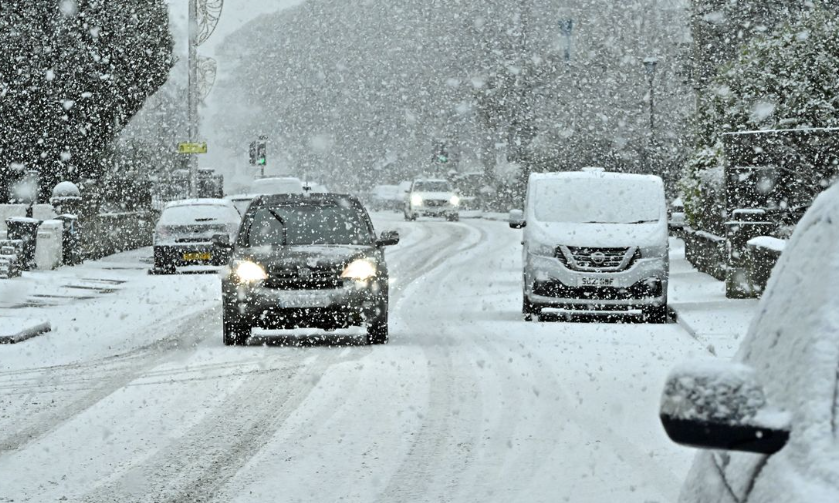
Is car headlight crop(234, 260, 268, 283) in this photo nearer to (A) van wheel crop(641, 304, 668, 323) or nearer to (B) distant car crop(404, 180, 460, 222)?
(A) van wheel crop(641, 304, 668, 323)

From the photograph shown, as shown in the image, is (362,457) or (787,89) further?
(787,89)

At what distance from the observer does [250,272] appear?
14023mm

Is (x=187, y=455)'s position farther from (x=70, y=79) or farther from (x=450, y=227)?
(x=450, y=227)

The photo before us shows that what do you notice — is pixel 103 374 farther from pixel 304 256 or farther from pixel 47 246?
pixel 47 246

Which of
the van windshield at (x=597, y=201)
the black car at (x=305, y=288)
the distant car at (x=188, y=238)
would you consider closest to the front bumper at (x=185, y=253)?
the distant car at (x=188, y=238)

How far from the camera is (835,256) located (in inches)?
120

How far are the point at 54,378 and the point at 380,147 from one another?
92170 mm

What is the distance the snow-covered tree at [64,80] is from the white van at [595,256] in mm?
16865

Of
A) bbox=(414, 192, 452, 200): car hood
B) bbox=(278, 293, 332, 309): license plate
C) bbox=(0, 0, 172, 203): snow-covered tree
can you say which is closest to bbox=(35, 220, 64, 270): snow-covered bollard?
bbox=(0, 0, 172, 203): snow-covered tree

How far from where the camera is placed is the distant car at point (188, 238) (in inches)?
Result: 1021

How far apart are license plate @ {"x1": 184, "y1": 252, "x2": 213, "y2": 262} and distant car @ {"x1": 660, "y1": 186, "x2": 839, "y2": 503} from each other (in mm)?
23111

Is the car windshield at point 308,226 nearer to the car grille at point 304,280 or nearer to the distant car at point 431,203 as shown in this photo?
the car grille at point 304,280

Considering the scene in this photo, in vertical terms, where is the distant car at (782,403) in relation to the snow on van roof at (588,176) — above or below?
above

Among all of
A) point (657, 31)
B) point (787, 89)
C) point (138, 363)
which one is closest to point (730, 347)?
point (138, 363)
